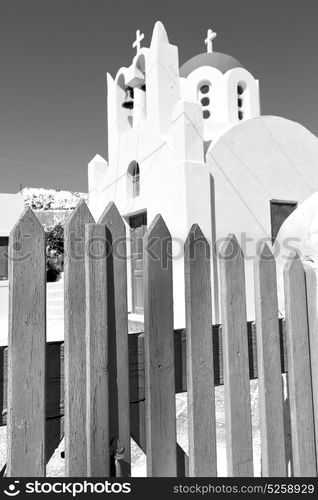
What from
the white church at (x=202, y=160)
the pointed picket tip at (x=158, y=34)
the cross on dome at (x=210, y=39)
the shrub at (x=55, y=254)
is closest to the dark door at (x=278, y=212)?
the white church at (x=202, y=160)

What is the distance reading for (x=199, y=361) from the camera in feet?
4.41

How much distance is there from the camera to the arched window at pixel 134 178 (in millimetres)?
8352

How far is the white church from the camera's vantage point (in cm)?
644

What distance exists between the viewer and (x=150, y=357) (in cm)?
127

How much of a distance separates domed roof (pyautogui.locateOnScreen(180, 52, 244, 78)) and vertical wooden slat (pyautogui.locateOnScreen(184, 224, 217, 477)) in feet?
29.3

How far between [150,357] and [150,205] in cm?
627

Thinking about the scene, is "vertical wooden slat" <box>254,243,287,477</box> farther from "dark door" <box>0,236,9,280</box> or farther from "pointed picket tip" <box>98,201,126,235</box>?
"dark door" <box>0,236,9,280</box>

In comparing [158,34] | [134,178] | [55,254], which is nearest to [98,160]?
[134,178]

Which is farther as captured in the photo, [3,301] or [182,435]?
[3,301]

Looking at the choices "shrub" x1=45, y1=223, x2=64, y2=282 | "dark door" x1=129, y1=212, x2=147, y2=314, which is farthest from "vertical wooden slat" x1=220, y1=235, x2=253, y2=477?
"shrub" x1=45, y1=223, x2=64, y2=282

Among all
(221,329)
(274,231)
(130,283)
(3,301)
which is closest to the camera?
(221,329)

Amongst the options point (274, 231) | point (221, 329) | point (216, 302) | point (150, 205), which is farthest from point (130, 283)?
point (221, 329)

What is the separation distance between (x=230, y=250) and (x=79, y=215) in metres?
0.60
